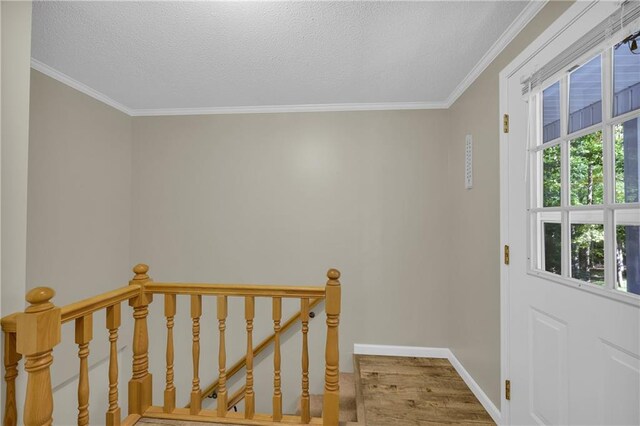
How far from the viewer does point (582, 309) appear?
3.82 ft

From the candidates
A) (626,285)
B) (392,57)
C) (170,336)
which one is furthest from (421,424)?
(392,57)

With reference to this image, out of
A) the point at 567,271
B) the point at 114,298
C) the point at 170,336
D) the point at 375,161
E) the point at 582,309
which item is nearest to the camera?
the point at 582,309

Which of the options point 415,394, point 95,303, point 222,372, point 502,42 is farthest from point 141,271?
point 502,42

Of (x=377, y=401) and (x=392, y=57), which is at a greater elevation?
(x=392, y=57)

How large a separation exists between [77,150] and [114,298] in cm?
162

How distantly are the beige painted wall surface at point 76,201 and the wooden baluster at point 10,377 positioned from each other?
1.16m

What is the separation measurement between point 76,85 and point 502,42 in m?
3.23

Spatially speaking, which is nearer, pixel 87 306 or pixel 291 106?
pixel 87 306

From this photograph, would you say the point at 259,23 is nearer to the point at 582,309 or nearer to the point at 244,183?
the point at 244,183

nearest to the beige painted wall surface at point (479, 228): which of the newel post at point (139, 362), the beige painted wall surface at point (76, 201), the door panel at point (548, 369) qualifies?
the door panel at point (548, 369)

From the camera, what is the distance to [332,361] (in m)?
1.59

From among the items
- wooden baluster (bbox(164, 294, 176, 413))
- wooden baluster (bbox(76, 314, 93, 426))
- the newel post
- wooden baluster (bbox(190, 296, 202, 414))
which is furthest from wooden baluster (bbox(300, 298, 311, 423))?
wooden baluster (bbox(76, 314, 93, 426))

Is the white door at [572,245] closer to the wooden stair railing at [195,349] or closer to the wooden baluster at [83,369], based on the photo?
the wooden stair railing at [195,349]

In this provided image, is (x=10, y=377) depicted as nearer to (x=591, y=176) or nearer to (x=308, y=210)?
(x=308, y=210)
